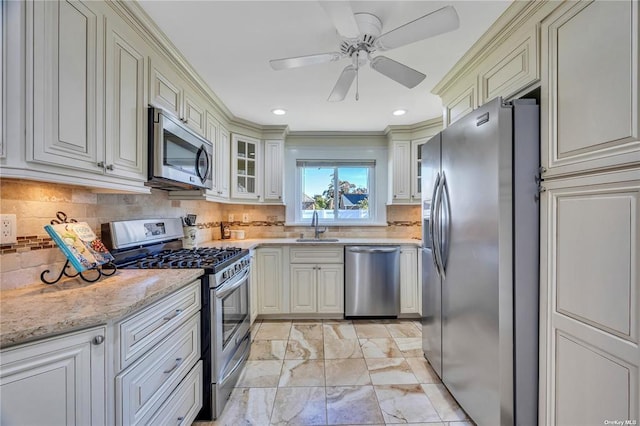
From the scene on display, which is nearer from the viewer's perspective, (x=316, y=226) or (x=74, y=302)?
(x=74, y=302)

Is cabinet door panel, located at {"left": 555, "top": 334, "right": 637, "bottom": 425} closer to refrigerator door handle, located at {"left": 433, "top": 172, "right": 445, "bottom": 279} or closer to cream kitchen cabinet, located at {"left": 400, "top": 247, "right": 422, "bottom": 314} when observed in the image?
refrigerator door handle, located at {"left": 433, "top": 172, "right": 445, "bottom": 279}

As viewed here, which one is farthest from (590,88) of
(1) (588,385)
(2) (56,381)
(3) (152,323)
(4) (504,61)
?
(2) (56,381)

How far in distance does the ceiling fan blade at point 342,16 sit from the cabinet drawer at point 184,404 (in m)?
1.87

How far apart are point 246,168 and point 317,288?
5.53ft

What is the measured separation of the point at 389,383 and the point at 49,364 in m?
1.96

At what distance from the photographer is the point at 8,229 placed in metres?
1.17

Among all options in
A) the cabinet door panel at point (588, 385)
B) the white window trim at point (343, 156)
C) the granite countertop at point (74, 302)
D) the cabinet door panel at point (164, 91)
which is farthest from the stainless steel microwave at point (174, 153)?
the cabinet door panel at point (588, 385)

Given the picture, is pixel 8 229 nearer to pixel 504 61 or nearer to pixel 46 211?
pixel 46 211

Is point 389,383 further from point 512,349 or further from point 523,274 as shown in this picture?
point 523,274

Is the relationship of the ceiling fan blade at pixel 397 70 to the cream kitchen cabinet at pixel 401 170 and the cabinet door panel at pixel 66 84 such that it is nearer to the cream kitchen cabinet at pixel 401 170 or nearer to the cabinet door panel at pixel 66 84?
the cabinet door panel at pixel 66 84

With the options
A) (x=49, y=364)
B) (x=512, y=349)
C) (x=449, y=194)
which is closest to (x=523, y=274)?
(x=512, y=349)

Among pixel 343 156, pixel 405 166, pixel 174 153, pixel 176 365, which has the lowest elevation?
pixel 176 365

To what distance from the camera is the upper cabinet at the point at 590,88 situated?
98 cm

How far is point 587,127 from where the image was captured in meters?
1.13
